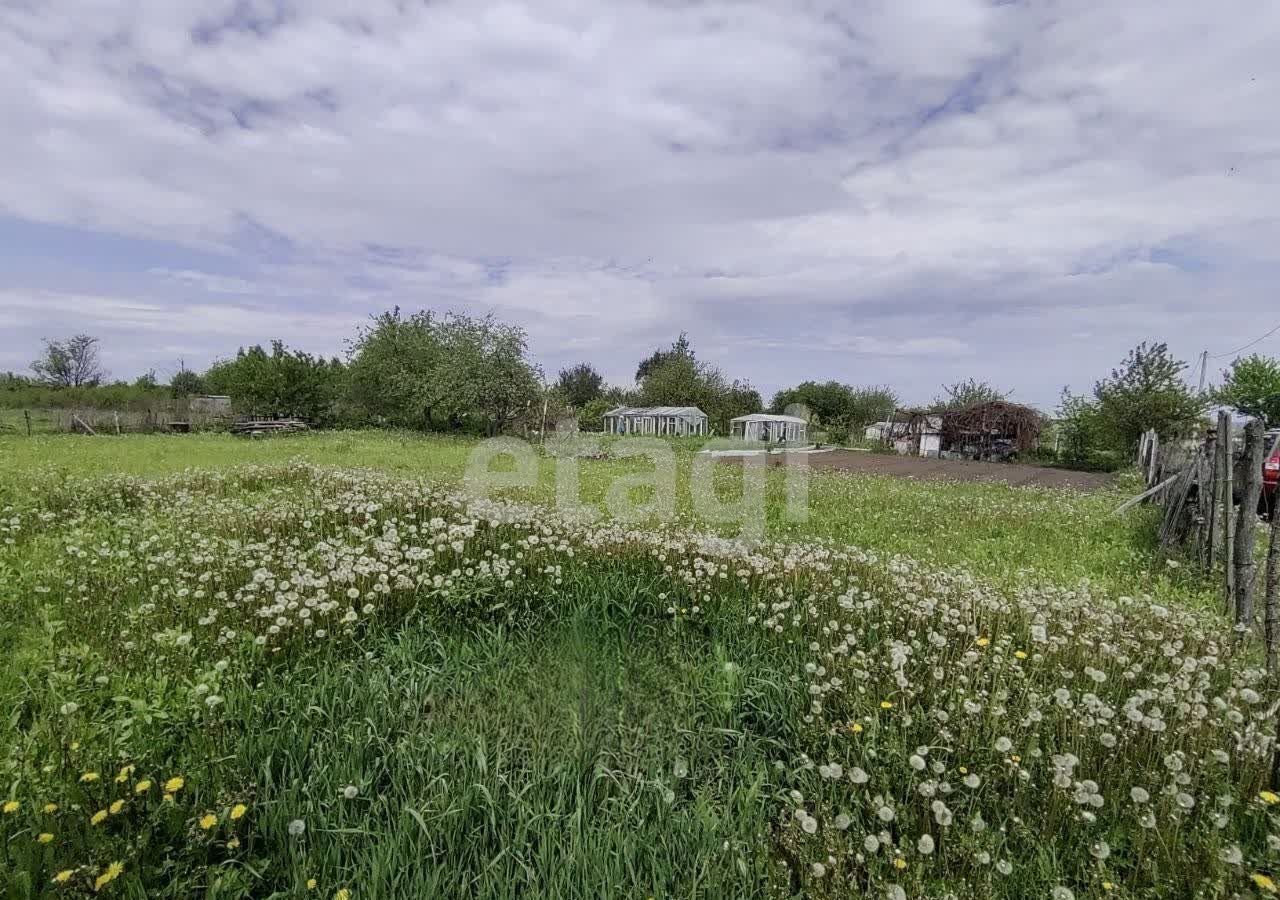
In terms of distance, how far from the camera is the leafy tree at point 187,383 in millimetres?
57547

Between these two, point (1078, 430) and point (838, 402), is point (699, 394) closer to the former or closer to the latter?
point (838, 402)

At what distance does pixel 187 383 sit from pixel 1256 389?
93.5m

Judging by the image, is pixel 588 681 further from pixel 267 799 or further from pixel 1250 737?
pixel 1250 737

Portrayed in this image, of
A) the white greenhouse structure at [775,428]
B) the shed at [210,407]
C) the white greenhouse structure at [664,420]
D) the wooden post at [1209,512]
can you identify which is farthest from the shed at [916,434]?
the shed at [210,407]

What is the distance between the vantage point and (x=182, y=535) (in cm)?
657

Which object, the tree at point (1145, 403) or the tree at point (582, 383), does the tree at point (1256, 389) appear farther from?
the tree at point (582, 383)

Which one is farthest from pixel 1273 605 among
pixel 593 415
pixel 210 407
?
pixel 593 415

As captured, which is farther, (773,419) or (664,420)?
(664,420)

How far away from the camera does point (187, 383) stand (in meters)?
60.7

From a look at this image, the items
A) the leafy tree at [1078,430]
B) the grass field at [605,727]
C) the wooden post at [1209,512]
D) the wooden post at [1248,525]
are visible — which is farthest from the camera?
the leafy tree at [1078,430]

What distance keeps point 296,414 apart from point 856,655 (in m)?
47.8

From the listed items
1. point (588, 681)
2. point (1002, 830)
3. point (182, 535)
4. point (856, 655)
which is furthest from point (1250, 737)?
point (182, 535)

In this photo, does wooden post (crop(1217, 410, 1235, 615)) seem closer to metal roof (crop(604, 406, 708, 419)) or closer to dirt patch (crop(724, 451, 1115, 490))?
dirt patch (crop(724, 451, 1115, 490))

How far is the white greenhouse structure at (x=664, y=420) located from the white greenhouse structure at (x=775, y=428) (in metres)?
5.18
